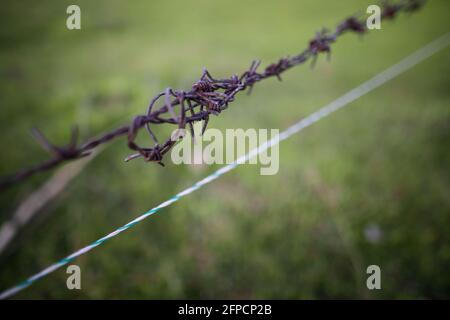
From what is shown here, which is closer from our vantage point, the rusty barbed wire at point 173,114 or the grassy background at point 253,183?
the rusty barbed wire at point 173,114

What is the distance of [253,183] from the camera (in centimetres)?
230

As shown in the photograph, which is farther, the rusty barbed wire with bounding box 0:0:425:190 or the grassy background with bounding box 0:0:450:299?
the grassy background with bounding box 0:0:450:299

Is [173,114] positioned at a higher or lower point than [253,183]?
lower

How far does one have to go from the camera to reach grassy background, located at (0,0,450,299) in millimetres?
1769

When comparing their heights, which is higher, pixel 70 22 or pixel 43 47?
pixel 70 22

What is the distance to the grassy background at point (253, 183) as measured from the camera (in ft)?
5.80

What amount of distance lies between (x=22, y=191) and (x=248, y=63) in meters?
2.66

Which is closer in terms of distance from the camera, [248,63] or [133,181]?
[133,181]

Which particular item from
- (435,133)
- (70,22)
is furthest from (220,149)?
(70,22)

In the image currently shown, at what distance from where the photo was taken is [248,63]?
3.68 m

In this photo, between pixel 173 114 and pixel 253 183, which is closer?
pixel 173 114
